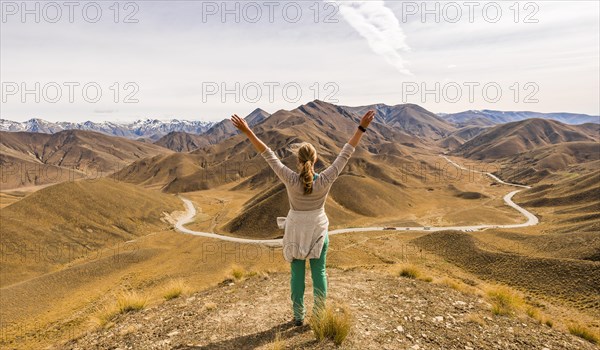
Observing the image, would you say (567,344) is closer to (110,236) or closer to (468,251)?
(468,251)

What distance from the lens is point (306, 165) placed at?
4844 mm

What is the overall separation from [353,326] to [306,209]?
279 cm

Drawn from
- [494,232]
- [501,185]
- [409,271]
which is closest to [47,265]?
[409,271]

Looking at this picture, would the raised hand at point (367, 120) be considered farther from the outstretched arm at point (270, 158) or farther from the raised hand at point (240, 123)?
the raised hand at point (240, 123)

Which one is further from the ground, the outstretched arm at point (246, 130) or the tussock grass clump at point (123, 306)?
the outstretched arm at point (246, 130)

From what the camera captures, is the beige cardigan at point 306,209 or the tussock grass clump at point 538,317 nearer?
the beige cardigan at point 306,209

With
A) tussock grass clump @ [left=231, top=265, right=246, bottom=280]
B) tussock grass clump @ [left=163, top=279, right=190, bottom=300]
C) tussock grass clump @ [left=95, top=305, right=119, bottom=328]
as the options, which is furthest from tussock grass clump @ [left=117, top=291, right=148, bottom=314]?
tussock grass clump @ [left=231, top=265, right=246, bottom=280]

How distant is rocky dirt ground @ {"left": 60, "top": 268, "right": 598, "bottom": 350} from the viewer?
20.1 feet

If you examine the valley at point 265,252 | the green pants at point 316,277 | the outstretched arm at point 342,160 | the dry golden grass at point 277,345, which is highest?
the outstretched arm at point 342,160

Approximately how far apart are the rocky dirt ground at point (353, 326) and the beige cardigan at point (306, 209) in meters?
1.54

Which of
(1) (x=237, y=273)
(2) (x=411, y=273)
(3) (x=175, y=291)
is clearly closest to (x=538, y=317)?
(2) (x=411, y=273)

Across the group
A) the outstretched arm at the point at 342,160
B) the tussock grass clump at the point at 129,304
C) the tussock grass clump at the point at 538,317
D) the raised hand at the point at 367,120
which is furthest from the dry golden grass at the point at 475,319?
the tussock grass clump at the point at 129,304

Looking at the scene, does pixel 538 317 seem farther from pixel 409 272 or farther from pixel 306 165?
pixel 306 165

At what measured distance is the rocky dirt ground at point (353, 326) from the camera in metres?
6.14
